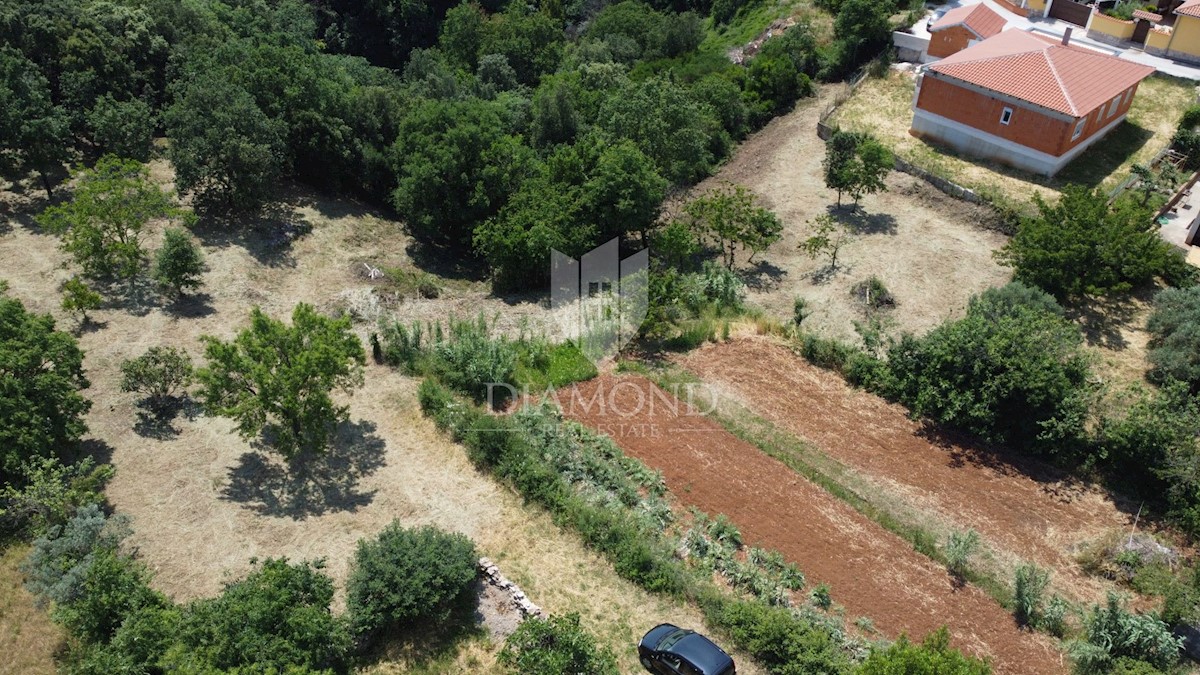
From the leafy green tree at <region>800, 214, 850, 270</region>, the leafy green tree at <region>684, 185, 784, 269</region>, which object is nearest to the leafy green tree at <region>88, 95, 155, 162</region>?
the leafy green tree at <region>684, 185, 784, 269</region>

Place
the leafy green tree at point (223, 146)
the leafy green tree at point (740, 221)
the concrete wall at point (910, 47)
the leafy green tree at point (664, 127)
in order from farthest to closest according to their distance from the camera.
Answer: the concrete wall at point (910, 47)
the leafy green tree at point (664, 127)
the leafy green tree at point (740, 221)
the leafy green tree at point (223, 146)

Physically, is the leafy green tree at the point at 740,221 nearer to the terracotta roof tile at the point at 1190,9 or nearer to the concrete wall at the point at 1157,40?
the concrete wall at the point at 1157,40

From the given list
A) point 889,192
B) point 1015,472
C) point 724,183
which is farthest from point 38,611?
point 889,192

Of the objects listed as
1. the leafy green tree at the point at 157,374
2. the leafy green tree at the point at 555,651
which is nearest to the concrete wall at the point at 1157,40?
the leafy green tree at the point at 555,651

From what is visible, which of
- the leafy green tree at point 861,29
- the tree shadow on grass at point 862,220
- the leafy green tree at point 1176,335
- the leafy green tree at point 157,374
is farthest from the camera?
the leafy green tree at point 861,29

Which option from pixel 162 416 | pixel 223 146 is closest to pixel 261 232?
pixel 223 146

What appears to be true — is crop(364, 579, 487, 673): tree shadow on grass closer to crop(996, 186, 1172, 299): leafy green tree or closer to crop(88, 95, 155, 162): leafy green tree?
crop(996, 186, 1172, 299): leafy green tree

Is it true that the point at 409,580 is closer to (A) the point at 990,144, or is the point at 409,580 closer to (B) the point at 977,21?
(A) the point at 990,144

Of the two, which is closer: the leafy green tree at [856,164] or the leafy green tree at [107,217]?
the leafy green tree at [107,217]
